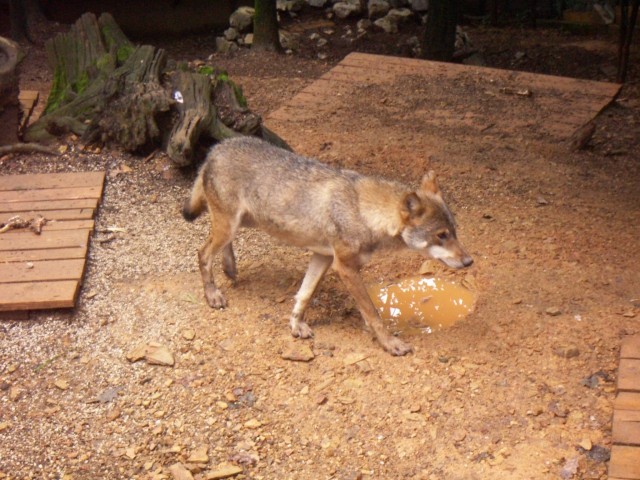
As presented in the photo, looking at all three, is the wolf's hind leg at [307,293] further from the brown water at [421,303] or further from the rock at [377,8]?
Answer: the rock at [377,8]

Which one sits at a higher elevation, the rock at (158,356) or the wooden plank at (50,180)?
the rock at (158,356)

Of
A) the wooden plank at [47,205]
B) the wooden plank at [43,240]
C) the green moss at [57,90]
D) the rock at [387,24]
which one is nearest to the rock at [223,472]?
the wooden plank at [43,240]

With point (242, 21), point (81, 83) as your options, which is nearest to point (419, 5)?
point (242, 21)

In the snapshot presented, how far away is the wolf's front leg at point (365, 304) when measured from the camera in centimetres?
576

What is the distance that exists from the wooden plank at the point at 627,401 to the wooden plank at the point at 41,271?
375 cm

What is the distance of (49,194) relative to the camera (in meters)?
7.61

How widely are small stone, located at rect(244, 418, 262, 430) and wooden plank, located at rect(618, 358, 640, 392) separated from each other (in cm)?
215

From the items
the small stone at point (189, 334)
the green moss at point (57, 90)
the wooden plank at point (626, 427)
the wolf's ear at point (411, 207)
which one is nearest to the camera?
the wooden plank at point (626, 427)

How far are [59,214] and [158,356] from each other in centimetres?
221

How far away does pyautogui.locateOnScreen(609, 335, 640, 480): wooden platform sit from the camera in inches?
178

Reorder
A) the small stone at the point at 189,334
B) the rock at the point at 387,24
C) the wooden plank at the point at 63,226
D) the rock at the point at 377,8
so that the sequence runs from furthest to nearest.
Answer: the rock at the point at 377,8
the rock at the point at 387,24
the wooden plank at the point at 63,226
the small stone at the point at 189,334

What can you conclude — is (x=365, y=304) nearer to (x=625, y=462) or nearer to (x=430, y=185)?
(x=430, y=185)

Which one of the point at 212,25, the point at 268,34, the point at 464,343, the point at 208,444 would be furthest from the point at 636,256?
the point at 212,25

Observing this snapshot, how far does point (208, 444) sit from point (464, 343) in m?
1.90
